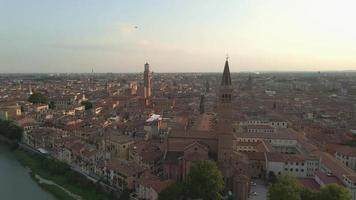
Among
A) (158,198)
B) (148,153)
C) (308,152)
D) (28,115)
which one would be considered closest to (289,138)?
(308,152)

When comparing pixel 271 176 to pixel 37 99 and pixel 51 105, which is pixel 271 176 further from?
pixel 37 99

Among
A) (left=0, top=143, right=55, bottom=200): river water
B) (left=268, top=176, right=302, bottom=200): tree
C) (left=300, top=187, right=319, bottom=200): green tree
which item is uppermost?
(left=268, top=176, right=302, bottom=200): tree

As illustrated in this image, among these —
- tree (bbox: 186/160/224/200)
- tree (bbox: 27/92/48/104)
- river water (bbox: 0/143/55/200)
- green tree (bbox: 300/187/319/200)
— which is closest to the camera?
green tree (bbox: 300/187/319/200)

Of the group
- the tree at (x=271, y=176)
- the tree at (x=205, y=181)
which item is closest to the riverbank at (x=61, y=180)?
the tree at (x=205, y=181)

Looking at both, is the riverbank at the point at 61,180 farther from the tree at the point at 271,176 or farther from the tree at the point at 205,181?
the tree at the point at 271,176

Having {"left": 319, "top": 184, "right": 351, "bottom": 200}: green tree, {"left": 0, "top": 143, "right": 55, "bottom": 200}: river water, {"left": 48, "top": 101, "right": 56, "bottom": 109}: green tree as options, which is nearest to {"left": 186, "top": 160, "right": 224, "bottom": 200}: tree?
{"left": 319, "top": 184, "right": 351, "bottom": 200}: green tree

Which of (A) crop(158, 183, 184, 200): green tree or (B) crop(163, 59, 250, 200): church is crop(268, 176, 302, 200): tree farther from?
(A) crop(158, 183, 184, 200): green tree
